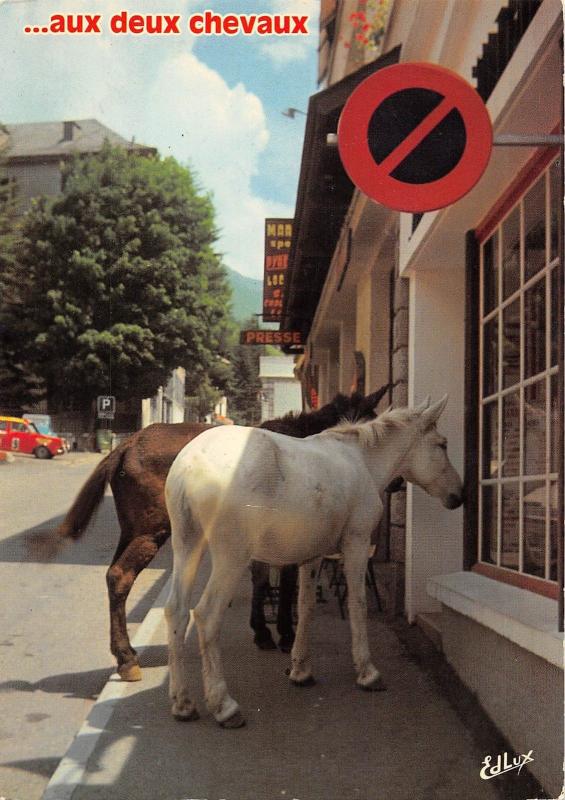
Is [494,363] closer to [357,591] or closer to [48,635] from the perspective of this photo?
[357,591]

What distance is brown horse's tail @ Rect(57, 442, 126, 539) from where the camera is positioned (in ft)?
18.0

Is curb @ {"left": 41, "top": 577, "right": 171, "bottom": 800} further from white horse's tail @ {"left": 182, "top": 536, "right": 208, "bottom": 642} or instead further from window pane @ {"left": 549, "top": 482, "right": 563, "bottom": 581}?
window pane @ {"left": 549, "top": 482, "right": 563, "bottom": 581}

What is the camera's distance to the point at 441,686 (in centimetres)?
500

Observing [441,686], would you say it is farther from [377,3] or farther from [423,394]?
[377,3]

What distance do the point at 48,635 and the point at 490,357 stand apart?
3.97m

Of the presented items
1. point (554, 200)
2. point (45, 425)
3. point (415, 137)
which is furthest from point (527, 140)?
point (45, 425)

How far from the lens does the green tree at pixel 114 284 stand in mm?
6754

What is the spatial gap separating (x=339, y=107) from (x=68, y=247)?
247 centimetres

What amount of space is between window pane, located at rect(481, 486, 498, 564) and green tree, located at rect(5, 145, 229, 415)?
7.27ft

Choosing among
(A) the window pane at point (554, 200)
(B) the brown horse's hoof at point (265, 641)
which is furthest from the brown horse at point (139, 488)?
(A) the window pane at point (554, 200)

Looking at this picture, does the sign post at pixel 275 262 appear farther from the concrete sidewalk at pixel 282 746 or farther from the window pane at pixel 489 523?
the concrete sidewalk at pixel 282 746

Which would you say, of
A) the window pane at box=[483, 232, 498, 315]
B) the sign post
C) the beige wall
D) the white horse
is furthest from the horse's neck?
the sign post

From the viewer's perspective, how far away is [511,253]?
5.14 metres

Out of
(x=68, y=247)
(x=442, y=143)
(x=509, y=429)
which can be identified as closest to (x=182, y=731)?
(x=509, y=429)
